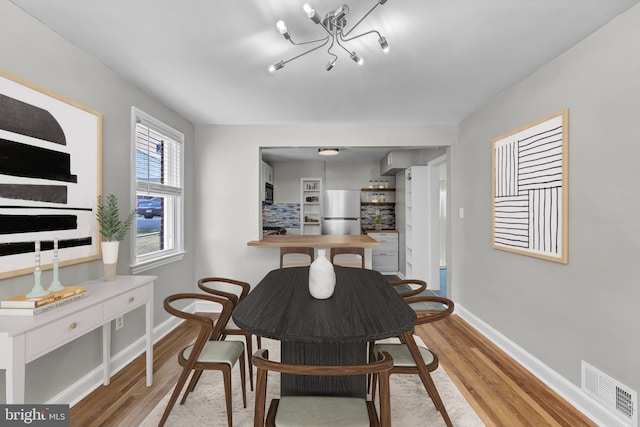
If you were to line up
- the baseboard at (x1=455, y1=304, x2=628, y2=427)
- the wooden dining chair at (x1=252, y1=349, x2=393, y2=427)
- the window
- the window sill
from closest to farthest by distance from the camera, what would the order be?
1. the wooden dining chair at (x1=252, y1=349, x2=393, y2=427)
2. the baseboard at (x1=455, y1=304, x2=628, y2=427)
3. the window sill
4. the window

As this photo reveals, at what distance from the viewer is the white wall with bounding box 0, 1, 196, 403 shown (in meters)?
1.89

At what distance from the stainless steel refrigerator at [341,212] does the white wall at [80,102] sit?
428 centimetres

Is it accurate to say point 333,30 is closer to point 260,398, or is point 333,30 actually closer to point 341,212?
point 260,398

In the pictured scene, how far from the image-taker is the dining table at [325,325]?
1412mm

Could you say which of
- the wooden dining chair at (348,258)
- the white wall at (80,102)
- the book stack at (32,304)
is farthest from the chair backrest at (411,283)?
the white wall at (80,102)

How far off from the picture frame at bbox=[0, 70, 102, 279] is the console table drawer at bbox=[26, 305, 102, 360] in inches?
17.8

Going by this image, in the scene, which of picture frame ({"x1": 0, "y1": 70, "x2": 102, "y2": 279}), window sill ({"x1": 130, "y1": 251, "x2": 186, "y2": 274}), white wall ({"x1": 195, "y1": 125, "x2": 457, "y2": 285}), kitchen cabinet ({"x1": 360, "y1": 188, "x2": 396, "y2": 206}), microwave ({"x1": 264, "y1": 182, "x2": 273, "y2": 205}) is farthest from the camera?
kitchen cabinet ({"x1": 360, "y1": 188, "x2": 396, "y2": 206})

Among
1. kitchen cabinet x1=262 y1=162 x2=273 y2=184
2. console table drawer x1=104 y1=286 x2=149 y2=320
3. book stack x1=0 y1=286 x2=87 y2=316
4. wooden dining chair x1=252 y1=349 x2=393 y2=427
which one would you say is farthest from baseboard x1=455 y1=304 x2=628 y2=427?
kitchen cabinet x1=262 y1=162 x2=273 y2=184

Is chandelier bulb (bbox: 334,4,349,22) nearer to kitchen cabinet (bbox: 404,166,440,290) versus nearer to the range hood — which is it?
kitchen cabinet (bbox: 404,166,440,290)

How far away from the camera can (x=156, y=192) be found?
3.46 meters

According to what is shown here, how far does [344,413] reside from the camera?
135cm

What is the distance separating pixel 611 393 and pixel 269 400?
2.10m

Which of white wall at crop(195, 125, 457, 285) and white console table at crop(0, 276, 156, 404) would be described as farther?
white wall at crop(195, 125, 457, 285)

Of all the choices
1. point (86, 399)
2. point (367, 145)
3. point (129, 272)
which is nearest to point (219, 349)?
point (86, 399)
